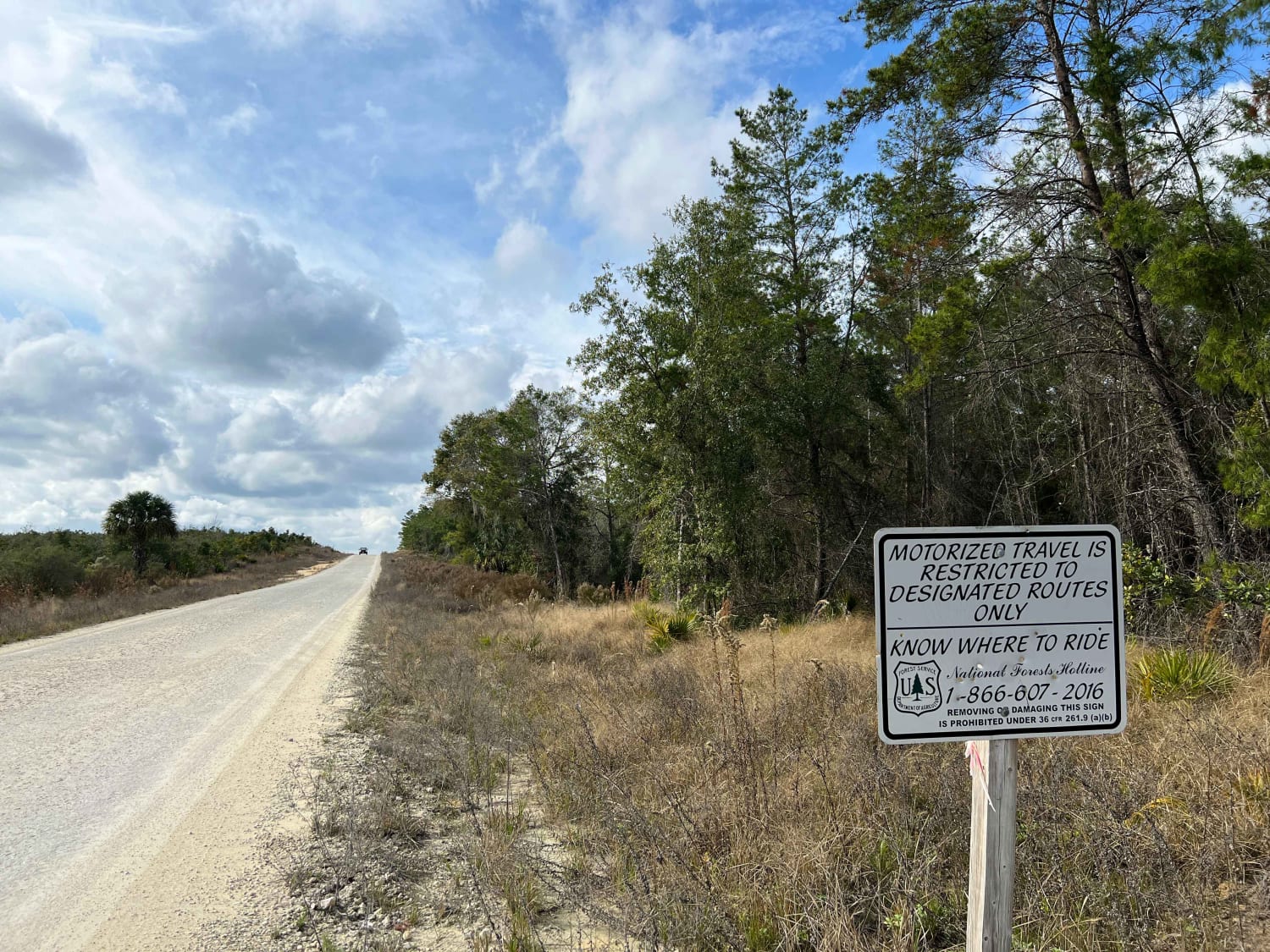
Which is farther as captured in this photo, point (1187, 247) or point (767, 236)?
point (767, 236)

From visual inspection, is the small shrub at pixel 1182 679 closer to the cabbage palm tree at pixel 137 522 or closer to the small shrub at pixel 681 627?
the small shrub at pixel 681 627

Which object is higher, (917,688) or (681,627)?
(917,688)

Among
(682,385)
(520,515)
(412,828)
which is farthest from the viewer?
(520,515)

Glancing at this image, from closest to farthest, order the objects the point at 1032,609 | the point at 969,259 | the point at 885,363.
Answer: the point at 1032,609
the point at 969,259
the point at 885,363

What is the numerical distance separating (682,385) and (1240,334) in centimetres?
1137

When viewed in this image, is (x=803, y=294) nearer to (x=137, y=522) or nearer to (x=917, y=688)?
(x=917, y=688)

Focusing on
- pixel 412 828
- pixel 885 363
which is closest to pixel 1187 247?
pixel 412 828

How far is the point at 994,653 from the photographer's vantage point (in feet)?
6.76

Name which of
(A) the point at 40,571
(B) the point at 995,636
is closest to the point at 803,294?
(B) the point at 995,636

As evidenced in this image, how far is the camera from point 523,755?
6242 millimetres

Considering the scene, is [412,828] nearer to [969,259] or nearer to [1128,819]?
[1128,819]

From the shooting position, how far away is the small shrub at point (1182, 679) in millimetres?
5754

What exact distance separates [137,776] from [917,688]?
637cm

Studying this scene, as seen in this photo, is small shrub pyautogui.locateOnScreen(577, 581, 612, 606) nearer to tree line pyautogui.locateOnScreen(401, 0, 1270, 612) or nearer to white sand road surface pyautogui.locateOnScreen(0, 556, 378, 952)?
tree line pyautogui.locateOnScreen(401, 0, 1270, 612)
